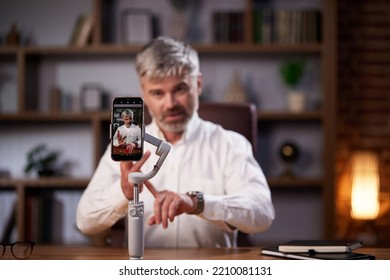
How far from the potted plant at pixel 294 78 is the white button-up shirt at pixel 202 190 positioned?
146 cm

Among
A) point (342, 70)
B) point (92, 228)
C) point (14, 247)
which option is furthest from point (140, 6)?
point (14, 247)

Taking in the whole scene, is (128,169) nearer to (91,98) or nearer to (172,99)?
(172,99)

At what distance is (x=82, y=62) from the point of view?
379 centimetres

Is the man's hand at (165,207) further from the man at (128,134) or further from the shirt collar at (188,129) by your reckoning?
the shirt collar at (188,129)

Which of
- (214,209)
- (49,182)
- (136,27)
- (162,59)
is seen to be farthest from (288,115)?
(214,209)

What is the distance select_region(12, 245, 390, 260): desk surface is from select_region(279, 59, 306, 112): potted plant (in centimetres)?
199

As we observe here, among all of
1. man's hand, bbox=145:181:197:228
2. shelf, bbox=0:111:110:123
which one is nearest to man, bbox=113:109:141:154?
man's hand, bbox=145:181:197:228

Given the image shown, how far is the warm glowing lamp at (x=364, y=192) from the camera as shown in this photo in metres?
3.68

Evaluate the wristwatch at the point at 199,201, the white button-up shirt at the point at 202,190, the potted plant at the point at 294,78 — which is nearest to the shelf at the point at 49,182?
the potted plant at the point at 294,78

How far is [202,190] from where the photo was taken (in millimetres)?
2072

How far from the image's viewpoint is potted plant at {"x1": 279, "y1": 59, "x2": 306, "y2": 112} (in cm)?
360

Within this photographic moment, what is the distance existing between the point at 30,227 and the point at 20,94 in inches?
24.5

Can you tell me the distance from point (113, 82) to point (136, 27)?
0.29 metres

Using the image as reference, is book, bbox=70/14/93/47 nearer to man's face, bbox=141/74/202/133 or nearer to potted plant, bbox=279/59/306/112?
potted plant, bbox=279/59/306/112
